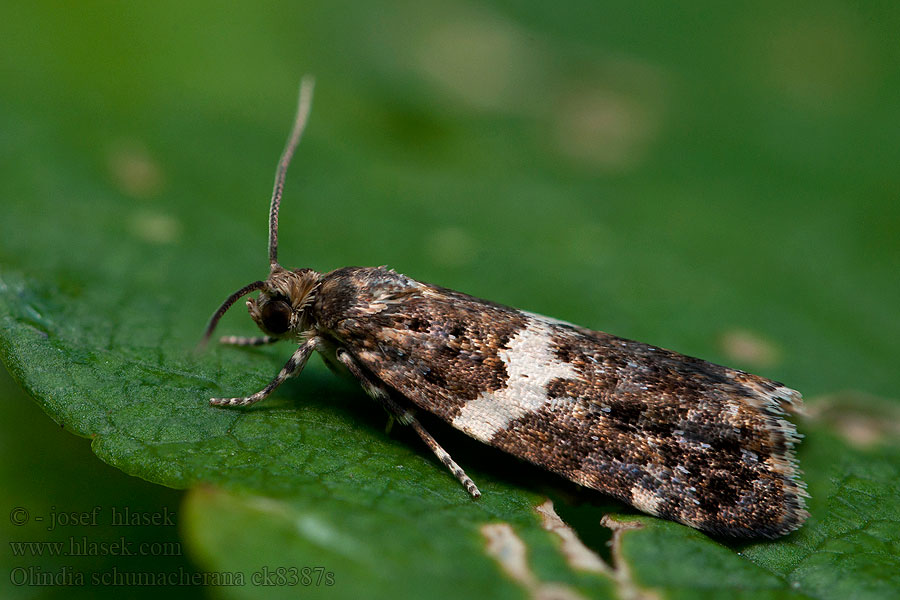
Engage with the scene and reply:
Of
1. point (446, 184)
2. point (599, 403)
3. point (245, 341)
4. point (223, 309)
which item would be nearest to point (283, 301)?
point (223, 309)

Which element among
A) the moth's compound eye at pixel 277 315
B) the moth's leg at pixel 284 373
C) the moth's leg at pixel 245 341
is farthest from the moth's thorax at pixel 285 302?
the moth's leg at pixel 245 341

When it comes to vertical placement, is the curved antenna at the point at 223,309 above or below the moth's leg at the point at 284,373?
above

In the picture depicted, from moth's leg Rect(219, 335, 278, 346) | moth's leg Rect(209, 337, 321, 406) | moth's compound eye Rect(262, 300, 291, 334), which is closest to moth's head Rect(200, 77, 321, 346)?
moth's compound eye Rect(262, 300, 291, 334)

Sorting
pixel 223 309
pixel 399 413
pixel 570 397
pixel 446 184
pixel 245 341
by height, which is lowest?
pixel 245 341

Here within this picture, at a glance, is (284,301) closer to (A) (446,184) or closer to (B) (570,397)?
(B) (570,397)

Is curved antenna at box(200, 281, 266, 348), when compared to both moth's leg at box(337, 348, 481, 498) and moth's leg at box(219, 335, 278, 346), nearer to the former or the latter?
moth's leg at box(219, 335, 278, 346)

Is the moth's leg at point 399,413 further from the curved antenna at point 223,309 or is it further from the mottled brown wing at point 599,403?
the curved antenna at point 223,309

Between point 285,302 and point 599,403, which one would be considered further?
point 285,302
